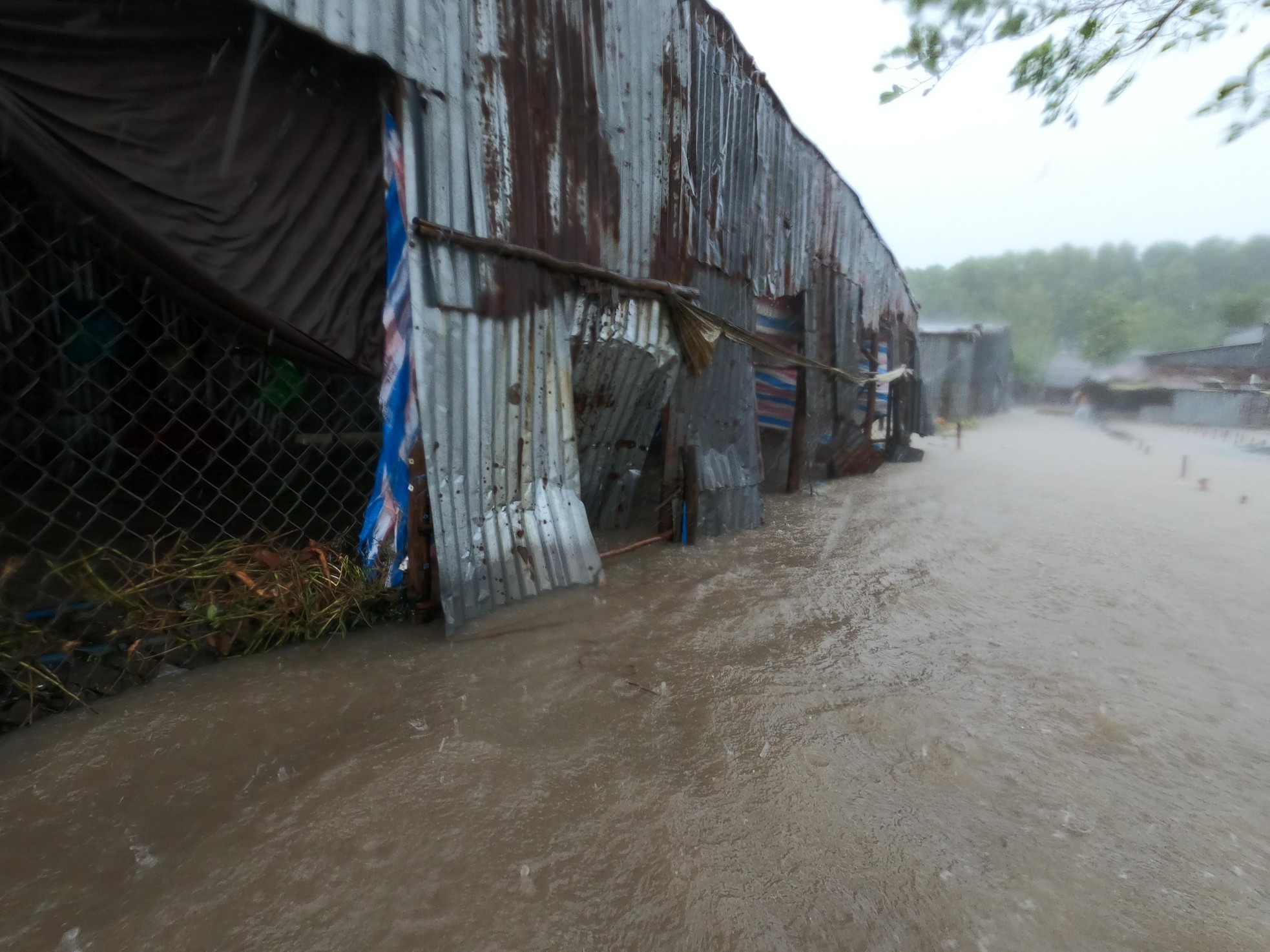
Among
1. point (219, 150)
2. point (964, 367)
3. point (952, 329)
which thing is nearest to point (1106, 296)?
point (964, 367)

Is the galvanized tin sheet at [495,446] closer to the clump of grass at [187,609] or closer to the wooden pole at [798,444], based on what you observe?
the clump of grass at [187,609]

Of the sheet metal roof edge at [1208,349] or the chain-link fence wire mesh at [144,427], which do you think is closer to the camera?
the chain-link fence wire mesh at [144,427]

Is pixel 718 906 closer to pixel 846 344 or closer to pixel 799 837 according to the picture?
pixel 799 837

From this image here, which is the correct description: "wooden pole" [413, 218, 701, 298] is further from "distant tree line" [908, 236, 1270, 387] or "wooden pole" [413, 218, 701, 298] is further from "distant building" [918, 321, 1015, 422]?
"distant tree line" [908, 236, 1270, 387]

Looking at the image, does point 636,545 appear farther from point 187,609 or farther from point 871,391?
point 871,391

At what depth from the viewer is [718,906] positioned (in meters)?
1.58

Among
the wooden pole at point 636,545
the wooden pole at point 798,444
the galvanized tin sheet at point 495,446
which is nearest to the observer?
the galvanized tin sheet at point 495,446

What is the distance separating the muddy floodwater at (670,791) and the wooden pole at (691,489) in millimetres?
1187

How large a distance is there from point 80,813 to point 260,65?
8.97ft

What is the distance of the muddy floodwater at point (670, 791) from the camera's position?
1523mm

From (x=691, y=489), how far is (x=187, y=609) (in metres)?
3.33

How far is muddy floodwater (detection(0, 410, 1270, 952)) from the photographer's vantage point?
5.00 feet

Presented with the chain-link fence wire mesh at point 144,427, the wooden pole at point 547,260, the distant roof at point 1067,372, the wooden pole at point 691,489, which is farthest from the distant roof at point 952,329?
the chain-link fence wire mesh at point 144,427

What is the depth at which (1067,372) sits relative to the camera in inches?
1383
